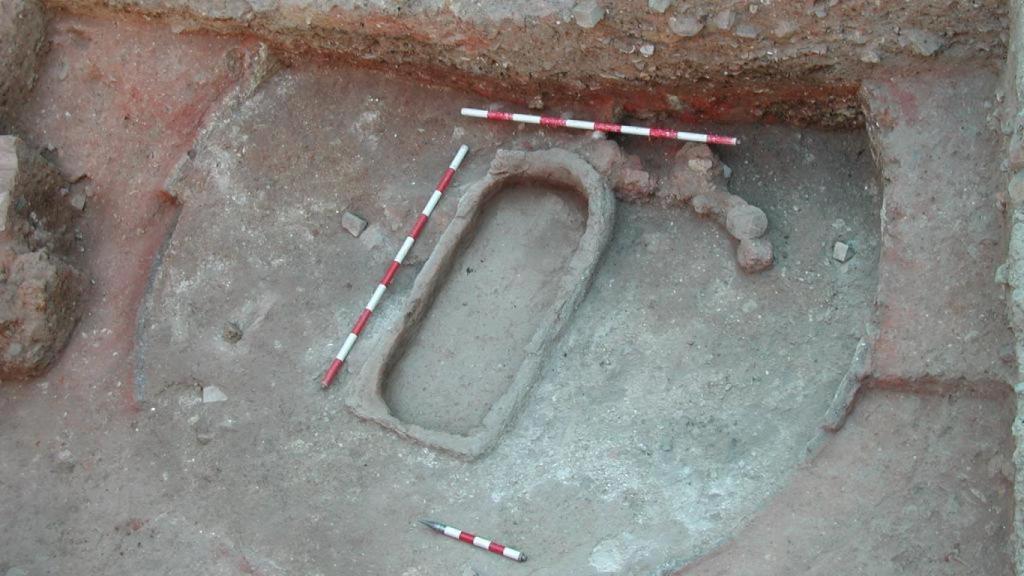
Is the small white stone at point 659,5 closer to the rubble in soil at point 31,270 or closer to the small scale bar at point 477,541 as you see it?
the small scale bar at point 477,541

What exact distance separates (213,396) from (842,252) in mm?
3086

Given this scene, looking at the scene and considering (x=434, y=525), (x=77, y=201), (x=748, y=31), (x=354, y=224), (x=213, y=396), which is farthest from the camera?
(x=77, y=201)

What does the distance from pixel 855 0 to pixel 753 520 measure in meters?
2.25

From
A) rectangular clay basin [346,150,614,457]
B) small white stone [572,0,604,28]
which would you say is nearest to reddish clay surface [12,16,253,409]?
rectangular clay basin [346,150,614,457]

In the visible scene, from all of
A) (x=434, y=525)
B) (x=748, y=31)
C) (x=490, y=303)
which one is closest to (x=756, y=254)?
(x=748, y=31)

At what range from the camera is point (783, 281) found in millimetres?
5695

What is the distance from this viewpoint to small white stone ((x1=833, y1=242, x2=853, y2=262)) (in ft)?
18.5

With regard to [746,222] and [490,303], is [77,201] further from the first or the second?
[746,222]

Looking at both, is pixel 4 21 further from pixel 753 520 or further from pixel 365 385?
pixel 753 520

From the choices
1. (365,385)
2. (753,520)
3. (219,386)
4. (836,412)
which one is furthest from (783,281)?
(219,386)

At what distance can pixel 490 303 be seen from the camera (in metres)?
6.03

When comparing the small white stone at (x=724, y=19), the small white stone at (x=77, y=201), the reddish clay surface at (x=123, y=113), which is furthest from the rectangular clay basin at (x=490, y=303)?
the small white stone at (x=77, y=201)

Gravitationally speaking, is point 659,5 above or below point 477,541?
above

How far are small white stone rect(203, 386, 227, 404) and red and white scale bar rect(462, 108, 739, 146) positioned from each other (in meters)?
1.88
